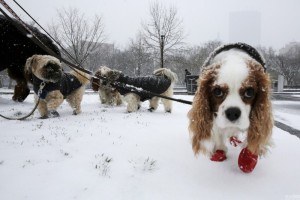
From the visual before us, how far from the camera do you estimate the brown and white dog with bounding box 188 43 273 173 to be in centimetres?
273

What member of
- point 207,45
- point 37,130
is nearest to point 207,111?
point 37,130

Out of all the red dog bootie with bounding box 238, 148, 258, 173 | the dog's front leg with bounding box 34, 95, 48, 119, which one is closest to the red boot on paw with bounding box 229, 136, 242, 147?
the red dog bootie with bounding box 238, 148, 258, 173

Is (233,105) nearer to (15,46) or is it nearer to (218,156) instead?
(218,156)

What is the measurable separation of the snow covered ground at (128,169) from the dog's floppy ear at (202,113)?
335 mm

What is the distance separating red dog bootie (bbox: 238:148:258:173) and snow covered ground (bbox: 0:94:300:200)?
2.8 inches

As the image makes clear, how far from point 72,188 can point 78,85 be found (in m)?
4.21

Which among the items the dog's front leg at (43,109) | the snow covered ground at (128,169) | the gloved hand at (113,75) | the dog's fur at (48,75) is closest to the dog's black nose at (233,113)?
the snow covered ground at (128,169)

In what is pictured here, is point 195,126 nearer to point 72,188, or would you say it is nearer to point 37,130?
point 72,188

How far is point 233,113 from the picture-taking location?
265cm

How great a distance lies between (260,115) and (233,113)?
418 millimetres

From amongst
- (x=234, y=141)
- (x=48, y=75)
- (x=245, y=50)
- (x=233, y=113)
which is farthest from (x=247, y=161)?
(x=48, y=75)

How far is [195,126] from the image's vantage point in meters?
3.11

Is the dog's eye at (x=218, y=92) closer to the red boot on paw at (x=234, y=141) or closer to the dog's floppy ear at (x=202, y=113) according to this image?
the dog's floppy ear at (x=202, y=113)

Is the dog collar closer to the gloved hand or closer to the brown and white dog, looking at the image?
the brown and white dog
